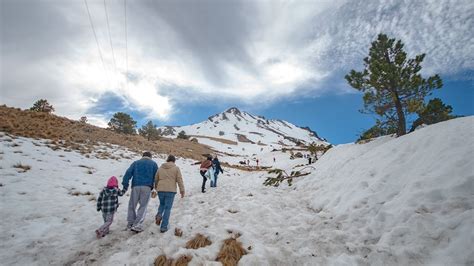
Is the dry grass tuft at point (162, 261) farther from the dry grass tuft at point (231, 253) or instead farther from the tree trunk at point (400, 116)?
the tree trunk at point (400, 116)

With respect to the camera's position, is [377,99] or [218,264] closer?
[218,264]

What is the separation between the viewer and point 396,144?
25.9 ft

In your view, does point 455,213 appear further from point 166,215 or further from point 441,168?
point 166,215

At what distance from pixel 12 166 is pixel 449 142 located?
52.8 feet

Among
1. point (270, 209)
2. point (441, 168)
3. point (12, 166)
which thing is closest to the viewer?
point (441, 168)

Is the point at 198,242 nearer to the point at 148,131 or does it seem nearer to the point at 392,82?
the point at 392,82

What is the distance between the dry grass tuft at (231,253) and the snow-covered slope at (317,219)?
151mm

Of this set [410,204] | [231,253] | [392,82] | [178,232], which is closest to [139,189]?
[178,232]

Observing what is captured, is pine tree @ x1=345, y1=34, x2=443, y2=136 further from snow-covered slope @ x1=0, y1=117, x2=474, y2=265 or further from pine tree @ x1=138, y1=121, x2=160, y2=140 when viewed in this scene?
pine tree @ x1=138, y1=121, x2=160, y2=140

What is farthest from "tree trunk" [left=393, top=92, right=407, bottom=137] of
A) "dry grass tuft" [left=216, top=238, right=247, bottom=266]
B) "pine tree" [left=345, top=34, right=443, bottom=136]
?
"dry grass tuft" [left=216, top=238, right=247, bottom=266]

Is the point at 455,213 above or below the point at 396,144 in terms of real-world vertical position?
below

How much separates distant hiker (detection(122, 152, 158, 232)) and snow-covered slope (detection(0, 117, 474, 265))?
0.42m

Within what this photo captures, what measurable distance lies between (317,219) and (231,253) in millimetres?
2763

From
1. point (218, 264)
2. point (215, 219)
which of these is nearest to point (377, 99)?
point (215, 219)
